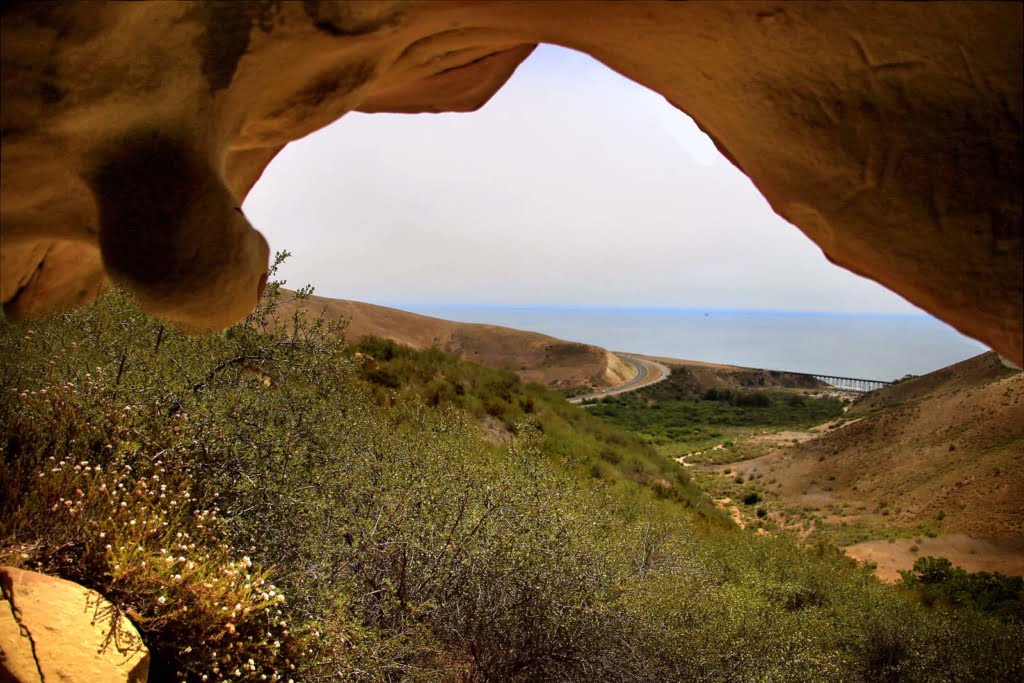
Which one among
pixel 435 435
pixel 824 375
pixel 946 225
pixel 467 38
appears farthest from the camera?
pixel 824 375

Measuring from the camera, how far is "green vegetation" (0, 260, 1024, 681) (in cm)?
376

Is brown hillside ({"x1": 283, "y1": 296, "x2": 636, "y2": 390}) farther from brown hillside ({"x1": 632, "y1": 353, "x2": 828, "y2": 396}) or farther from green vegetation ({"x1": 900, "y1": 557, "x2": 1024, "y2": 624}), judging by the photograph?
green vegetation ({"x1": 900, "y1": 557, "x2": 1024, "y2": 624})

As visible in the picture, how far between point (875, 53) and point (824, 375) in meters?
54.2

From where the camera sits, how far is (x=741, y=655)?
5.27m

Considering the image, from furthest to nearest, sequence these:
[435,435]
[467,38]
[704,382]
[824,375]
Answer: [824,375] → [704,382] → [435,435] → [467,38]

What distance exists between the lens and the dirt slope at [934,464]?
14.7 metres

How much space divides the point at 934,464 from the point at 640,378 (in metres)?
28.0

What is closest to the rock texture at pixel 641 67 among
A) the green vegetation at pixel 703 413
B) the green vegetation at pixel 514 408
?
the green vegetation at pixel 514 408

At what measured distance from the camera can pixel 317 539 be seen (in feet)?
15.9

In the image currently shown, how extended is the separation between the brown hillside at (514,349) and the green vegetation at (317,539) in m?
31.0

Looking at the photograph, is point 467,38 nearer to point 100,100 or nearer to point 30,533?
point 100,100

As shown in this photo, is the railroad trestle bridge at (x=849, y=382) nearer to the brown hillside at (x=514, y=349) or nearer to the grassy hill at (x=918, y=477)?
the brown hillside at (x=514, y=349)

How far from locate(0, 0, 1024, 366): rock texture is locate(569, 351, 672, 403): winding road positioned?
28.7 meters

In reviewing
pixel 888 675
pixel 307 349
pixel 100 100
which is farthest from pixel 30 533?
pixel 888 675
